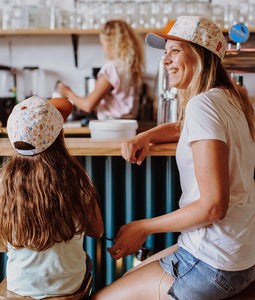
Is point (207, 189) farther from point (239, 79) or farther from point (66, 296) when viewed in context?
point (239, 79)

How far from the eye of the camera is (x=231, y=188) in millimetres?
1249

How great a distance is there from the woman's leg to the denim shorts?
3cm

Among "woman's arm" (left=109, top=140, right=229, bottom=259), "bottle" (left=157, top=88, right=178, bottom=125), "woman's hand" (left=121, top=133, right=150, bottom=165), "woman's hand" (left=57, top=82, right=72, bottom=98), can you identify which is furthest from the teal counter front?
"woman's hand" (left=57, top=82, right=72, bottom=98)

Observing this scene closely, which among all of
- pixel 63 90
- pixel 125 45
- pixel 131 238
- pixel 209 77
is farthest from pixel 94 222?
pixel 63 90

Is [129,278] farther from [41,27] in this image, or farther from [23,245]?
[41,27]

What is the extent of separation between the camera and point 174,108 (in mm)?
2064

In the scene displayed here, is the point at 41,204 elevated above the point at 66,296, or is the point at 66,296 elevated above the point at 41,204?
the point at 41,204

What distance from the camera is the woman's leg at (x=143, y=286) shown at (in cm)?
125

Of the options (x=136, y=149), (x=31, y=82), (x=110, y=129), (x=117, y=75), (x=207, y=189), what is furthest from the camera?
(x=31, y=82)

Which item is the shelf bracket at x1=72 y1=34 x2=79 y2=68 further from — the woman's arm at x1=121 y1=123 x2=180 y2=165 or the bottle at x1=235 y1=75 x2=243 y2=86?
the woman's arm at x1=121 y1=123 x2=180 y2=165

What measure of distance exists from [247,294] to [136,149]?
2.05 ft

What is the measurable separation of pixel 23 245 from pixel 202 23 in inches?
36.8

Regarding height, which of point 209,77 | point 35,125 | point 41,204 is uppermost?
point 209,77

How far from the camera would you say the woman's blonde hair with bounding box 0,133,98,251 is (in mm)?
1262
